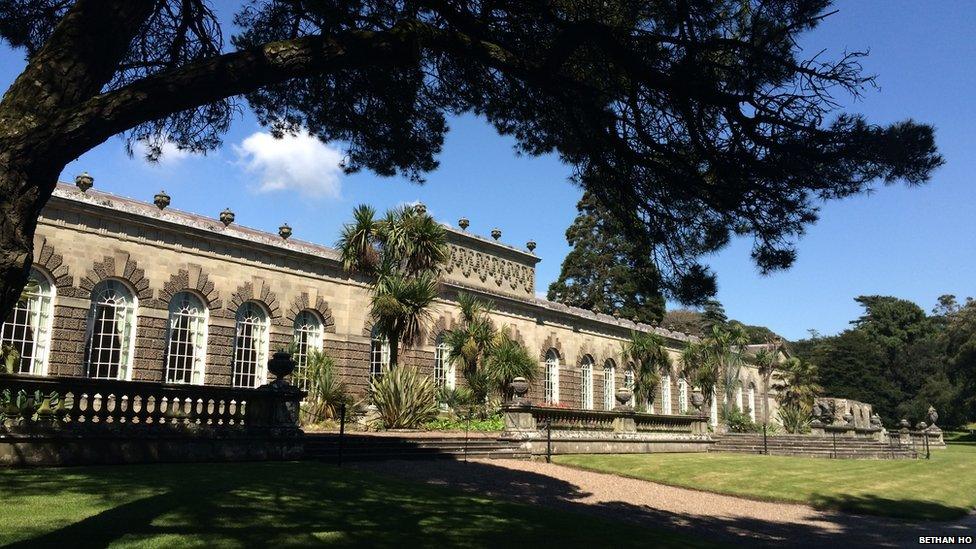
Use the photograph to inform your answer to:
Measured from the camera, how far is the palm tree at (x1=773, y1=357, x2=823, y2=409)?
5029 cm

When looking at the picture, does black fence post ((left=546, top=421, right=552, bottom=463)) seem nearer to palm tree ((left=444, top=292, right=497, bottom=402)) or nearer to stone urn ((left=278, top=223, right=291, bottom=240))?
palm tree ((left=444, top=292, right=497, bottom=402))

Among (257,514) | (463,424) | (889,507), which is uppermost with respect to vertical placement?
(463,424)

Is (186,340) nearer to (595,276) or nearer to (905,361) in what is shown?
(595,276)

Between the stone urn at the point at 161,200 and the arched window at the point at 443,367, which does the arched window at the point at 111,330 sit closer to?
the stone urn at the point at 161,200

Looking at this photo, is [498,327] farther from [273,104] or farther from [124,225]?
[273,104]

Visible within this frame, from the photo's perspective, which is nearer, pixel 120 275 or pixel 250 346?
pixel 120 275

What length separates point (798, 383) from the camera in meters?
50.9

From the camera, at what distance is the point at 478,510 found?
29.3 feet

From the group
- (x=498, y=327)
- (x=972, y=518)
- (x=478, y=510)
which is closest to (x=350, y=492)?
(x=478, y=510)

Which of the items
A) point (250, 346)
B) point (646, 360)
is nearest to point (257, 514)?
point (250, 346)

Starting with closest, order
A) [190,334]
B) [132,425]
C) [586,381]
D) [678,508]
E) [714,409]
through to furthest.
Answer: [132,425]
[678,508]
[190,334]
[586,381]
[714,409]

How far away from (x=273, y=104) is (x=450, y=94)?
2.41 metres

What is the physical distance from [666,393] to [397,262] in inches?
964

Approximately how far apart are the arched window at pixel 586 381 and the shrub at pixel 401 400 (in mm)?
16137
